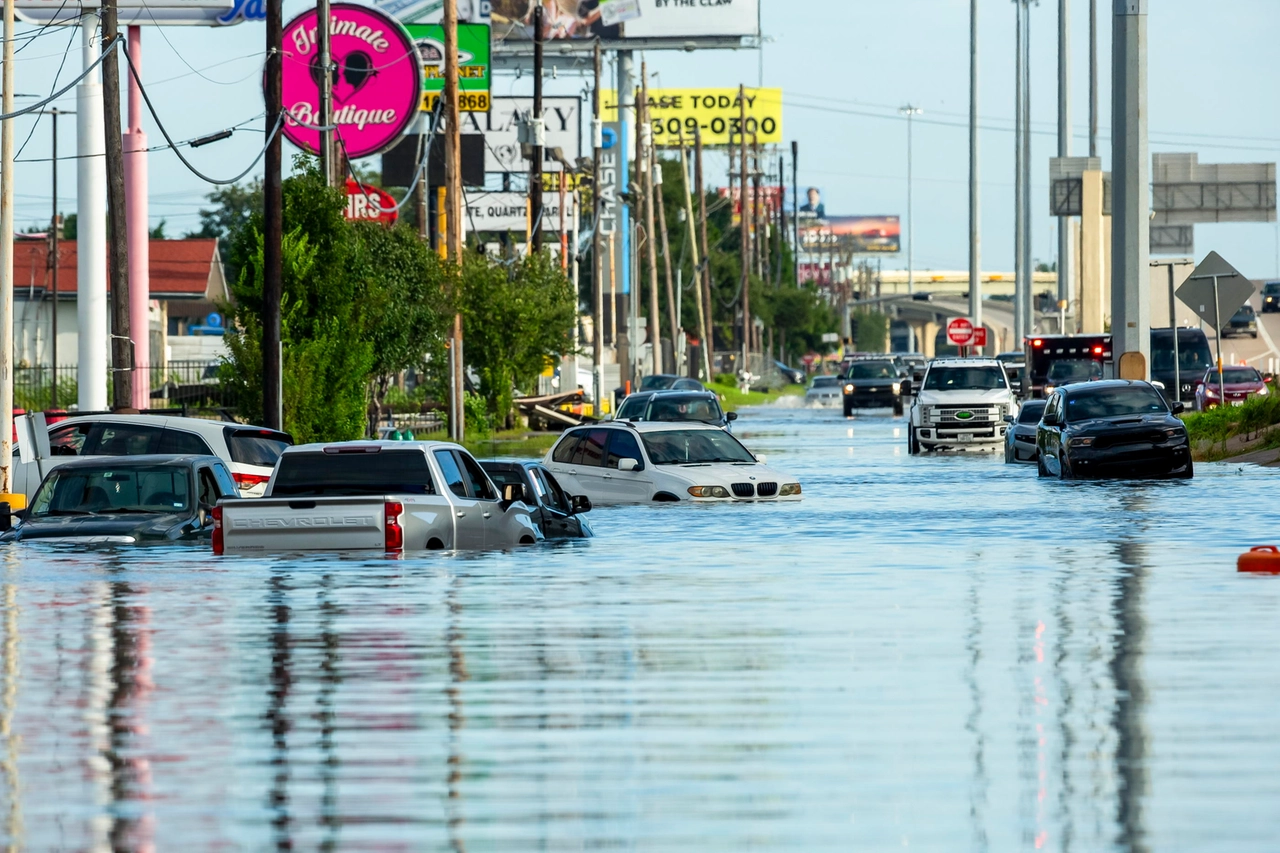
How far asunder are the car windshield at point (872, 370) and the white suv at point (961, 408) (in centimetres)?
2675

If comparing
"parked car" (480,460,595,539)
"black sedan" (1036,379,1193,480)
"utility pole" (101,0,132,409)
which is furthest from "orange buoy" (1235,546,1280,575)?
"utility pole" (101,0,132,409)

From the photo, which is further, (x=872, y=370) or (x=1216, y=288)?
(x=872, y=370)

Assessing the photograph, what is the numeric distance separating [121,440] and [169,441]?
2.68 ft

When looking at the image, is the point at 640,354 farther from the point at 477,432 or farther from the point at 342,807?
the point at 342,807

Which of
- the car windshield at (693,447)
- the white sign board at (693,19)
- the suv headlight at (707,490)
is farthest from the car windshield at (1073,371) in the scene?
the white sign board at (693,19)

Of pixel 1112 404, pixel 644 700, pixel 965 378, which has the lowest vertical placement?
pixel 644 700

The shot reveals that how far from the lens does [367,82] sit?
54281 mm

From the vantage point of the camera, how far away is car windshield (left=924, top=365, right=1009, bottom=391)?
49.0 metres

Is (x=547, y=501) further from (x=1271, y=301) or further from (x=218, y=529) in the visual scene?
(x=1271, y=301)

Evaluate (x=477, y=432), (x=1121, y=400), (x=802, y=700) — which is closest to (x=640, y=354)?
(x=477, y=432)

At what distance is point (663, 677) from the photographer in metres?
12.0

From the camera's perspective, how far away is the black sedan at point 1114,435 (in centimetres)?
3312

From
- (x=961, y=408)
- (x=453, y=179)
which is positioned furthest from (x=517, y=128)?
(x=961, y=408)

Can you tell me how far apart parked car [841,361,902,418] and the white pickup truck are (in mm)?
55166
